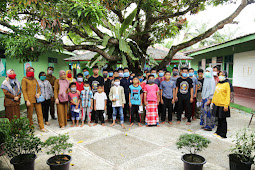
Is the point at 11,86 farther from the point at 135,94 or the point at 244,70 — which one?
the point at 244,70

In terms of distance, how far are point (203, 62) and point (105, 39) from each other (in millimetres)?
12088

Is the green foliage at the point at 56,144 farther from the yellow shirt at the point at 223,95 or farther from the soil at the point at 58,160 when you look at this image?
the yellow shirt at the point at 223,95

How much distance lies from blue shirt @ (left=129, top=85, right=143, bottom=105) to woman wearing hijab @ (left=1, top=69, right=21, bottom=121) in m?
3.54

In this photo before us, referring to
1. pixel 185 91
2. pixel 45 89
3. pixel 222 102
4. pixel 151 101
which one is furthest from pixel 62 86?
pixel 222 102

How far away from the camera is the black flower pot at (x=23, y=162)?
322 cm

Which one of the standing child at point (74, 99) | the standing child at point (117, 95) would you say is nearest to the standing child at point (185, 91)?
the standing child at point (117, 95)

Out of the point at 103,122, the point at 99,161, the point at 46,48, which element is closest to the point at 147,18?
the point at 46,48

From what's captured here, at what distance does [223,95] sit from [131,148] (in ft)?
9.10

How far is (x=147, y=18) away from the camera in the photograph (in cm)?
926

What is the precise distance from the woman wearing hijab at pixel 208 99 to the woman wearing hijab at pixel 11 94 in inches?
225

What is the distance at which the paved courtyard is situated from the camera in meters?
3.83

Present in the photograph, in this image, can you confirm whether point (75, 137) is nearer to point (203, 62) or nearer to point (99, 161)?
point (99, 161)

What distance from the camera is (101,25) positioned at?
8.32 meters

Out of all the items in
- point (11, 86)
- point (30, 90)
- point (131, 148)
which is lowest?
point (131, 148)
